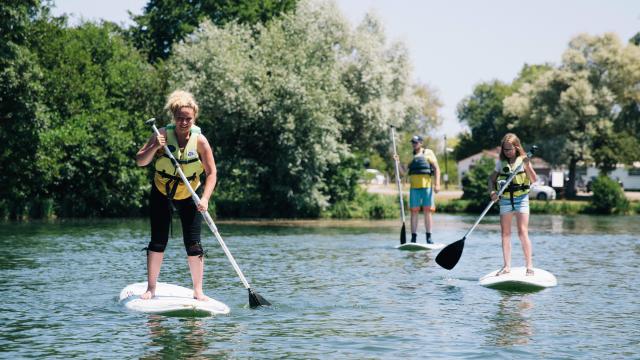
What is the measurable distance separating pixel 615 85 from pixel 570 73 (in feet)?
11.7

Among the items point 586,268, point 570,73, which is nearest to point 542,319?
point 586,268

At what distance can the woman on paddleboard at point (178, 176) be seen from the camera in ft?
38.1

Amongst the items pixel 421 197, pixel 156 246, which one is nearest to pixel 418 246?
pixel 421 197

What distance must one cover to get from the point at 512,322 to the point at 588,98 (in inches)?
2751

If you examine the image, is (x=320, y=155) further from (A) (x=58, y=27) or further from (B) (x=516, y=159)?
(B) (x=516, y=159)

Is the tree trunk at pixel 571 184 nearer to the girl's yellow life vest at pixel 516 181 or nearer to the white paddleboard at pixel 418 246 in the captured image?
the white paddleboard at pixel 418 246

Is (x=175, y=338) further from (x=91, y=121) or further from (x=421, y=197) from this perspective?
(x=91, y=121)

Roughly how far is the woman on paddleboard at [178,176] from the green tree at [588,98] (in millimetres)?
69613

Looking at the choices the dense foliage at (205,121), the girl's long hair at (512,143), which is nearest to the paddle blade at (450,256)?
the girl's long hair at (512,143)

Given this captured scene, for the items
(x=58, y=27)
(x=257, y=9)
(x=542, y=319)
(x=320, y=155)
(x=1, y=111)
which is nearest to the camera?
(x=542, y=319)

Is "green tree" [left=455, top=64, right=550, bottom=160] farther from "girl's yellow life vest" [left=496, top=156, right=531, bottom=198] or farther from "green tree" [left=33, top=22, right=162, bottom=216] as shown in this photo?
"girl's yellow life vest" [left=496, top=156, right=531, bottom=198]

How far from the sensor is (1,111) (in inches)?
1566

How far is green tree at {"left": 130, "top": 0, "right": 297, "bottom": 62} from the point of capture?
6084 centimetres

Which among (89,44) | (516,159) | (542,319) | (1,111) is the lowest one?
(542,319)
